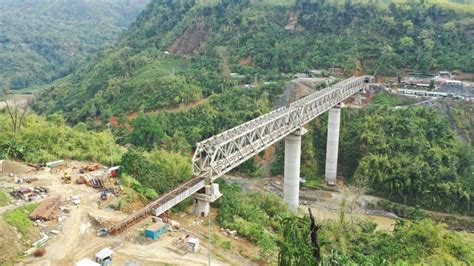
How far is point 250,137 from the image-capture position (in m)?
38.2

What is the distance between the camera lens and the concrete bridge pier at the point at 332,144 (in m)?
58.8

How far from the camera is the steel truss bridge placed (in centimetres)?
2838

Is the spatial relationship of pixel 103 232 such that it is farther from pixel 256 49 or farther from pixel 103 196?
pixel 256 49

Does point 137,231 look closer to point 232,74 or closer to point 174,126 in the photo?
point 174,126

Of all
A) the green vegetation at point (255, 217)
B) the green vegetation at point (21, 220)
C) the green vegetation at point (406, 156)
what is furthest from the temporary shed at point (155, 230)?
the green vegetation at point (406, 156)

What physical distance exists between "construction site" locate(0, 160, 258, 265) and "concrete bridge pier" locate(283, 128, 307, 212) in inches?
655

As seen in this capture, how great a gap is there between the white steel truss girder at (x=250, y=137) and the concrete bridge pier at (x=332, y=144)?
3359 millimetres

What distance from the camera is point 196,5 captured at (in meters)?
106

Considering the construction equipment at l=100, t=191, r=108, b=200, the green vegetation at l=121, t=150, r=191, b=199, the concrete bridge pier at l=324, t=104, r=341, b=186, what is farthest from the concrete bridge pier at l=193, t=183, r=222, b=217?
the concrete bridge pier at l=324, t=104, r=341, b=186

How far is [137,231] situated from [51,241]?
189 inches

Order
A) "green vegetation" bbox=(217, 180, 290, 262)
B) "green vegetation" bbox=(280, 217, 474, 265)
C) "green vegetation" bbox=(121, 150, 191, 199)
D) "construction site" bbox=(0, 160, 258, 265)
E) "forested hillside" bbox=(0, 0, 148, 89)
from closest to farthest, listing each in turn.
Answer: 1. "construction site" bbox=(0, 160, 258, 265)
2. "green vegetation" bbox=(217, 180, 290, 262)
3. "green vegetation" bbox=(280, 217, 474, 265)
4. "green vegetation" bbox=(121, 150, 191, 199)
5. "forested hillside" bbox=(0, 0, 148, 89)

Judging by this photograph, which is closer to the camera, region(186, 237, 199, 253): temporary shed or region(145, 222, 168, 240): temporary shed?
region(186, 237, 199, 253): temporary shed

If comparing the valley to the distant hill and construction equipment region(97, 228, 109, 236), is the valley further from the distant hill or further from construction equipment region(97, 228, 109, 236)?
the distant hill

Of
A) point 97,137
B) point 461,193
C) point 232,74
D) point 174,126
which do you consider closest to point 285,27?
point 232,74
